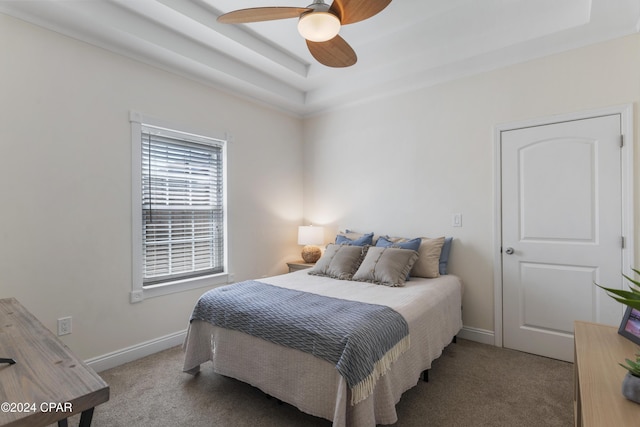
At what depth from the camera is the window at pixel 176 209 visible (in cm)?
284

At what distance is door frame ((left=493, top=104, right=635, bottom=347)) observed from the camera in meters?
2.39

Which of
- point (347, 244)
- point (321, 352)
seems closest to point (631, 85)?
point (347, 244)

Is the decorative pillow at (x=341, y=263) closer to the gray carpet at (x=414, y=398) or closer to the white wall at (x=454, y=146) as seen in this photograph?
the white wall at (x=454, y=146)

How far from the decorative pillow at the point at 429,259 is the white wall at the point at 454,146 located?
0.84ft

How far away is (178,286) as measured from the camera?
3.09 meters

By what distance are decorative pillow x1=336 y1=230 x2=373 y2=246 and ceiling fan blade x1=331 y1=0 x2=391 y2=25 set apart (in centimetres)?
208

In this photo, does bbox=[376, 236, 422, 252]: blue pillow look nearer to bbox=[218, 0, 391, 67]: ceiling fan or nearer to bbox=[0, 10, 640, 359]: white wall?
bbox=[0, 10, 640, 359]: white wall

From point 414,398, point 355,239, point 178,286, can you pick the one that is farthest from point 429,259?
point 178,286

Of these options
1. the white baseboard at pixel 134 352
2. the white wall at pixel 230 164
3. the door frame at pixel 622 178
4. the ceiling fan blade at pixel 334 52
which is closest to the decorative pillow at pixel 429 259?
the white wall at pixel 230 164

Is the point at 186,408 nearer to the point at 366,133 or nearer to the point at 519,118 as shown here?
the point at 366,133

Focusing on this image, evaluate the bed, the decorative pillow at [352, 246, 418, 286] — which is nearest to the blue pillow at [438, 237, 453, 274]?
the bed

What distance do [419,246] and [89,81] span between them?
3108 millimetres

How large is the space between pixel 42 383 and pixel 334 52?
7.40 feet

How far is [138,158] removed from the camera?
9.18 feet
